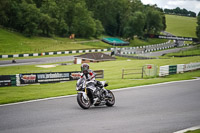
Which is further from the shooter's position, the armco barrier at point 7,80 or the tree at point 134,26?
the tree at point 134,26

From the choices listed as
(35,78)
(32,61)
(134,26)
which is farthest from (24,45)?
(134,26)

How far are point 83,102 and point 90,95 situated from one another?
531 millimetres

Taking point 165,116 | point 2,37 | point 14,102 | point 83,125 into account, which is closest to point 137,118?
point 165,116

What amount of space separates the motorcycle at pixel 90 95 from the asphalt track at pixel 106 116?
303 mm

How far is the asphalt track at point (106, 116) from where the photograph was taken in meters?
9.08

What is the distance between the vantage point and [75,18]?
108 meters

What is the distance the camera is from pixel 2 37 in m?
72.4

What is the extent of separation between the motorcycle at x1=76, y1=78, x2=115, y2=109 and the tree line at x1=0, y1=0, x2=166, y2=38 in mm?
73266

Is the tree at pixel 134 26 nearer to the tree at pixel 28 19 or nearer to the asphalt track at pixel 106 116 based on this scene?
the tree at pixel 28 19

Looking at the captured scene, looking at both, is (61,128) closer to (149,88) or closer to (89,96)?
(89,96)

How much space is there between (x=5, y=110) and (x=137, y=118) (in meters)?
5.54

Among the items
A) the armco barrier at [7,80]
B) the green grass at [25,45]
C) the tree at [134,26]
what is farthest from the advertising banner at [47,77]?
the tree at [134,26]

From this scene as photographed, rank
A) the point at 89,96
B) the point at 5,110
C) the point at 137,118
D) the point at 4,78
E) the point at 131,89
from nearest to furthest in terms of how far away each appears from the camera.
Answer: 1. the point at 137,118
2. the point at 5,110
3. the point at 89,96
4. the point at 131,89
5. the point at 4,78

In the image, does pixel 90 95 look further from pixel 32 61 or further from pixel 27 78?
pixel 32 61
